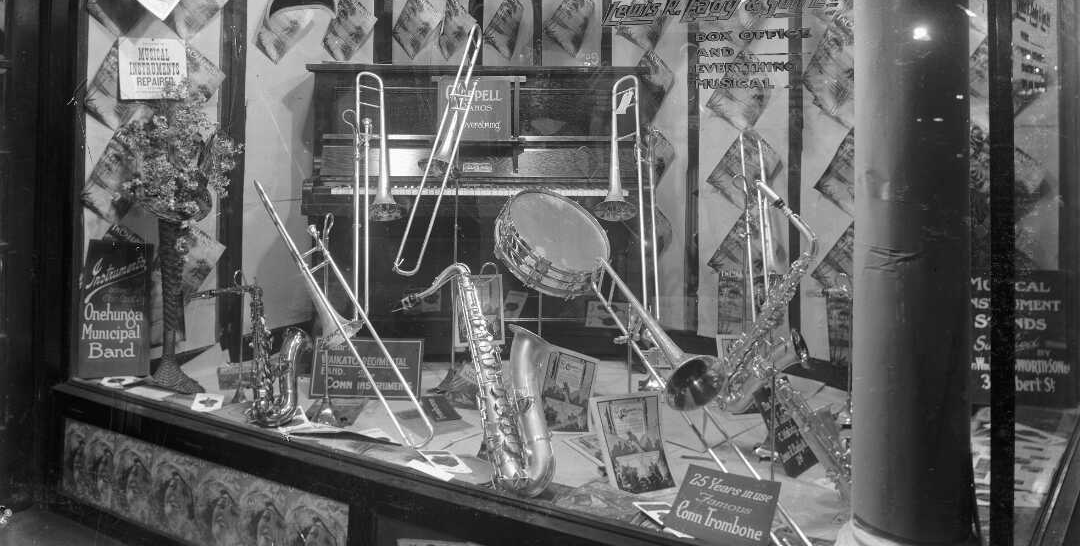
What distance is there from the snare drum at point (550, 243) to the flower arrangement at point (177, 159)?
48.4 inches

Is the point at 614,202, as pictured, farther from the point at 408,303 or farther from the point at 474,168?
the point at 408,303

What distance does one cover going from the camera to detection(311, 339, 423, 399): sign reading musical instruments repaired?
242cm

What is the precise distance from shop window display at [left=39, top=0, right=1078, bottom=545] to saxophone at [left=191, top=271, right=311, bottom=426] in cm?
1

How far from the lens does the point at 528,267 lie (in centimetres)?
211

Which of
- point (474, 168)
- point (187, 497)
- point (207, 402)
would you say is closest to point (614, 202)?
point (474, 168)

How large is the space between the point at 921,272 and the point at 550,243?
37.7 inches

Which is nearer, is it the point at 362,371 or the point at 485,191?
the point at 485,191

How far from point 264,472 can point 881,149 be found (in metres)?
1.97

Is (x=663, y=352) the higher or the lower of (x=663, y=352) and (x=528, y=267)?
the lower

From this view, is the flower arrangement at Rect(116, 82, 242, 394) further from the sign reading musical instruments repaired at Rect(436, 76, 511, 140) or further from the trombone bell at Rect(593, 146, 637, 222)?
the trombone bell at Rect(593, 146, 637, 222)

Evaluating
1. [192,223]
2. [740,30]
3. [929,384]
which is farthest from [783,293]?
[192,223]

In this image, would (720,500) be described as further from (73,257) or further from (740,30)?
(73,257)

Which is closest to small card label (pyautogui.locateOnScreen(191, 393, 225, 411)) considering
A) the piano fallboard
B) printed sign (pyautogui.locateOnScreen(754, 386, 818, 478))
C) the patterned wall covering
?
the patterned wall covering

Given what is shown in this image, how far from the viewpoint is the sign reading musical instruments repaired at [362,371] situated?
7.95ft
